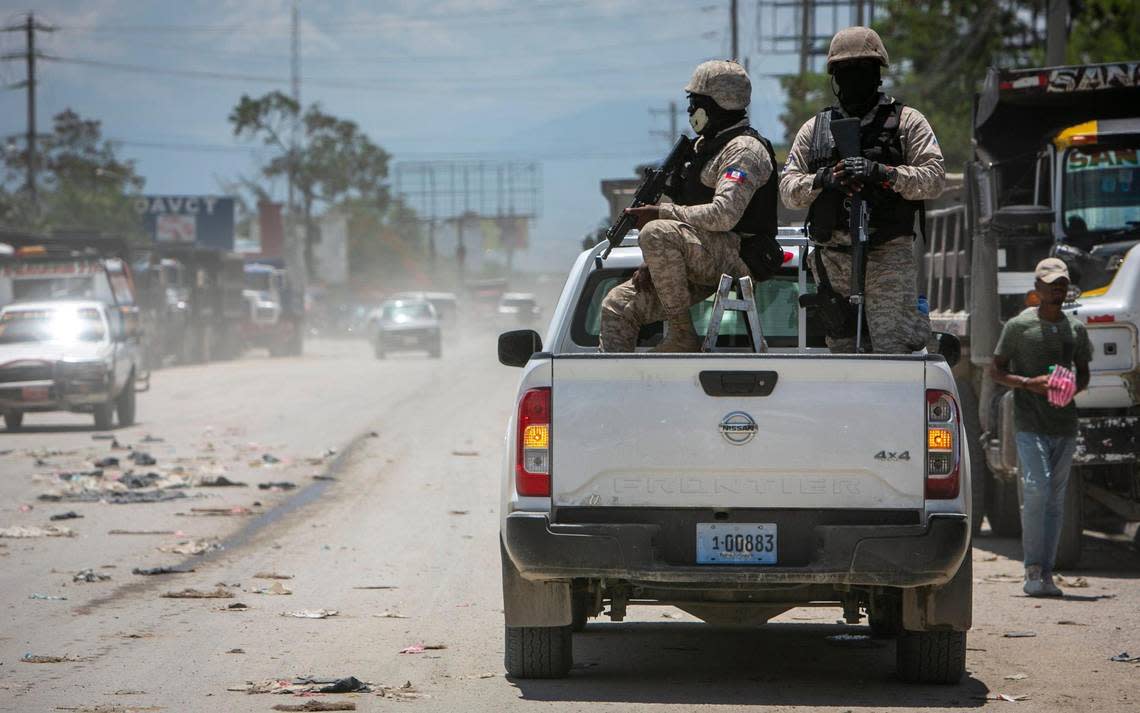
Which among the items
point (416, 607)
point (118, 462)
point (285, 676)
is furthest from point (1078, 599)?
point (118, 462)

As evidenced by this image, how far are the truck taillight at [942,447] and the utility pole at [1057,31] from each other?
16243 mm

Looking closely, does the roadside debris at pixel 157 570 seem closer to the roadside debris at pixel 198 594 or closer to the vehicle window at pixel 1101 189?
the roadside debris at pixel 198 594

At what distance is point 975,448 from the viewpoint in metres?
12.3

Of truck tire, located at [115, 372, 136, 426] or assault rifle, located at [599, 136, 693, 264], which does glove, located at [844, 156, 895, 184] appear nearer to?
assault rifle, located at [599, 136, 693, 264]

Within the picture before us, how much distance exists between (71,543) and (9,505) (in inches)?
107

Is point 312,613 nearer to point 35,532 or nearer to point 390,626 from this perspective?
point 390,626

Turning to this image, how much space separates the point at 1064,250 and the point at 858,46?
13.9 ft

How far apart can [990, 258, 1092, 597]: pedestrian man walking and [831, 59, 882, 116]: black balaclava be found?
2648mm

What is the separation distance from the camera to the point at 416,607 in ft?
29.6

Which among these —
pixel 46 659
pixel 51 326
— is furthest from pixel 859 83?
pixel 51 326

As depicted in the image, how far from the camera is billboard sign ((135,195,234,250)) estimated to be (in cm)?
9206

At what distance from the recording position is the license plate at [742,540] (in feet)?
20.4

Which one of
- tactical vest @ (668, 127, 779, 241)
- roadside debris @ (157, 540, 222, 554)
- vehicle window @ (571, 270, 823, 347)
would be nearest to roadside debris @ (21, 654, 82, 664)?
vehicle window @ (571, 270, 823, 347)

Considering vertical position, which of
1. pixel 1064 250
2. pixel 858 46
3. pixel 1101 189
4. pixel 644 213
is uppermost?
pixel 858 46
